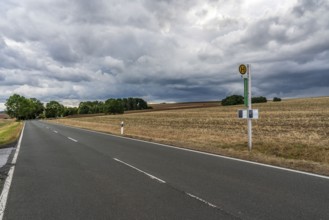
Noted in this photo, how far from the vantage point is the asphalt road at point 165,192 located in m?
5.52

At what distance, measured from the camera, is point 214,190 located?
276 inches

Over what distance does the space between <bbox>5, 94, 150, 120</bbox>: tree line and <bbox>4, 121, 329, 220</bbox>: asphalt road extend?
12847 centimetres

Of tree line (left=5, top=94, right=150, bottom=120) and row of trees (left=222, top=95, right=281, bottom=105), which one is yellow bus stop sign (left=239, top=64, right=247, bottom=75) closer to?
row of trees (left=222, top=95, right=281, bottom=105)

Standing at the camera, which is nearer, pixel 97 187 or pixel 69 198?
pixel 69 198

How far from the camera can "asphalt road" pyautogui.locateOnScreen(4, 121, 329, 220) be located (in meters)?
5.52

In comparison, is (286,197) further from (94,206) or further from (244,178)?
(94,206)

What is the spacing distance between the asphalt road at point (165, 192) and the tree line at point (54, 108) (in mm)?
128471

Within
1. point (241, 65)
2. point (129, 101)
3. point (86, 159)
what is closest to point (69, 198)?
point (86, 159)

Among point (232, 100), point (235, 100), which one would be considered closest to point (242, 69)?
point (232, 100)

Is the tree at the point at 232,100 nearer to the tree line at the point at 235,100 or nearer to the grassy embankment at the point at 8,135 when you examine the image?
the tree line at the point at 235,100

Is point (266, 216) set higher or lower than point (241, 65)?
lower

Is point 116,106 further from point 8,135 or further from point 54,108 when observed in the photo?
point 8,135

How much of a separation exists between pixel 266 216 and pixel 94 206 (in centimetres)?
293

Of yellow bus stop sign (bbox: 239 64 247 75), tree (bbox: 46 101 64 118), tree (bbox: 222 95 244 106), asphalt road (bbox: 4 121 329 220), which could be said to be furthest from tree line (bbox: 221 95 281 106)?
asphalt road (bbox: 4 121 329 220)
